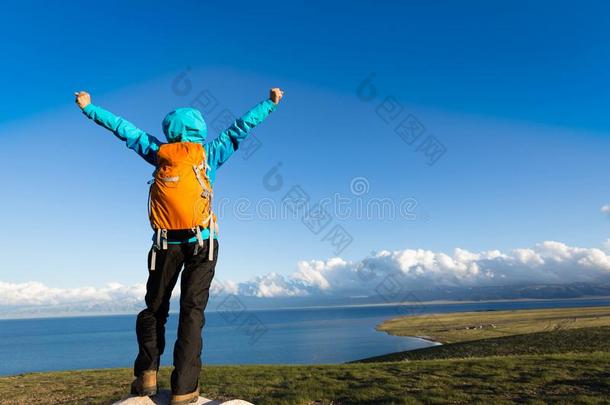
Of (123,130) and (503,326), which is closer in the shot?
(123,130)

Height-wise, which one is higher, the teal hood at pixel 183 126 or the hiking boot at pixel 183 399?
the teal hood at pixel 183 126

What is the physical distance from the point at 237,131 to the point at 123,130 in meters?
1.72

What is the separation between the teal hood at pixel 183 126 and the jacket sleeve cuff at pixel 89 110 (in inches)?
42.7

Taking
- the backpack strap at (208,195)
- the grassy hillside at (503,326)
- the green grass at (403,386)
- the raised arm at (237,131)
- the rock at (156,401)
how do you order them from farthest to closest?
1. the grassy hillside at (503,326)
2. the green grass at (403,386)
3. the raised arm at (237,131)
4. the rock at (156,401)
5. the backpack strap at (208,195)

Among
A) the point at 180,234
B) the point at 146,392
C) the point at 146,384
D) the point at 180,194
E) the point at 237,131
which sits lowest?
the point at 146,392

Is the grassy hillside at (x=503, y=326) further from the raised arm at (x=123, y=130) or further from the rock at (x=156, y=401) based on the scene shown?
the raised arm at (x=123, y=130)

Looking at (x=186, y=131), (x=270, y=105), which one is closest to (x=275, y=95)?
(x=270, y=105)

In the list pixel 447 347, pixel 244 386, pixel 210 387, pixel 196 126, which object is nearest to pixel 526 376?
pixel 244 386

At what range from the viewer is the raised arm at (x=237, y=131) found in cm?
620

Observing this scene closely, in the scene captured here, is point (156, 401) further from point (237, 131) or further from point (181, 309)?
point (237, 131)

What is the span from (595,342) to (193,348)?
124 feet

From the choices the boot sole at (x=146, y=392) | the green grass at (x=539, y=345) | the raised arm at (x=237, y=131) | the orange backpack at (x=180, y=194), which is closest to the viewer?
the orange backpack at (x=180, y=194)

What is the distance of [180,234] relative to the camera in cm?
571

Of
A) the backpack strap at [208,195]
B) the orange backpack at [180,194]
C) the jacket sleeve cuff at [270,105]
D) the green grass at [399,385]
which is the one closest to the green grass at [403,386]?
the green grass at [399,385]
